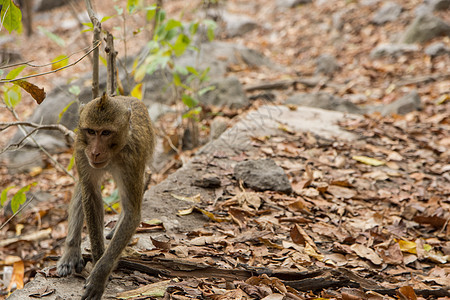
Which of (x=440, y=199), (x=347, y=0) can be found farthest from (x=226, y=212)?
(x=347, y=0)

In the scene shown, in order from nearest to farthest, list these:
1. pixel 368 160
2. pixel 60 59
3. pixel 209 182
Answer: pixel 60 59 → pixel 209 182 → pixel 368 160

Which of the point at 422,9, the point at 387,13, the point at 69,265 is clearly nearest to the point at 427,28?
the point at 422,9

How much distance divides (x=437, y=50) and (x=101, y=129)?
11.0 meters

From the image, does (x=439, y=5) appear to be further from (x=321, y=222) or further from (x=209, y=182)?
(x=209, y=182)

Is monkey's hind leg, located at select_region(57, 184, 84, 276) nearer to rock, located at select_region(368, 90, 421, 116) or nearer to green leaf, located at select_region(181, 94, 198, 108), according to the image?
green leaf, located at select_region(181, 94, 198, 108)

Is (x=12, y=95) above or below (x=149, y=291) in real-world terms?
above

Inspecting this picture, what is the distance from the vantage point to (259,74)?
12.8 metres

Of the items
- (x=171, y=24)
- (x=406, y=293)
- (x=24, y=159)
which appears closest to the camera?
(x=406, y=293)

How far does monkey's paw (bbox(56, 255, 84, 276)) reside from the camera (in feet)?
13.3

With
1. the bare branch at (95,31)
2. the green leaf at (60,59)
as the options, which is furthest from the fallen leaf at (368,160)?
the green leaf at (60,59)

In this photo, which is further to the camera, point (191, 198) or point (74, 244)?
point (191, 198)

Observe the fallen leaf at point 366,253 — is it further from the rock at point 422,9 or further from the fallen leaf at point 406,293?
the rock at point 422,9

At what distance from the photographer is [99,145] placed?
3.65 m

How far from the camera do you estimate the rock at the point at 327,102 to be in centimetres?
988
